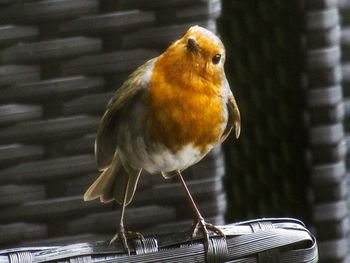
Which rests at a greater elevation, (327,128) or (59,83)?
(59,83)

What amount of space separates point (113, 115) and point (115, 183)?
86mm

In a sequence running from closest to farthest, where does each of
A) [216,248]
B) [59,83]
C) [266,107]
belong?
[216,248] < [59,83] < [266,107]

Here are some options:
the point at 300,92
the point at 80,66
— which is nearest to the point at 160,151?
the point at 80,66

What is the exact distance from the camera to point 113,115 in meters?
0.78

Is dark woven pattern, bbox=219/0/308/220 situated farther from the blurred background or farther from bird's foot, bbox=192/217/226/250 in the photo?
bird's foot, bbox=192/217/226/250

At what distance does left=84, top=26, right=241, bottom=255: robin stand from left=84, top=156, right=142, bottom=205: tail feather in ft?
0.04

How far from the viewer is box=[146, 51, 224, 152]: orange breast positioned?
2.39 ft

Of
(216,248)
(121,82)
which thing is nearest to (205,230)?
(216,248)

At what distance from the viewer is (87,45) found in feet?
3.33

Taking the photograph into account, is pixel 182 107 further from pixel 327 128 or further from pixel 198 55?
pixel 327 128

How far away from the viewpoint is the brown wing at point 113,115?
2.50 feet

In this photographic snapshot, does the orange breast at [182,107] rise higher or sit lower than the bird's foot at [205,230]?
higher

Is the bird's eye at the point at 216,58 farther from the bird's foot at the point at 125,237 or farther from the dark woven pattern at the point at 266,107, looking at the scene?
the dark woven pattern at the point at 266,107

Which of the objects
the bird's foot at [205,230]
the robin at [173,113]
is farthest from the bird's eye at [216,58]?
the bird's foot at [205,230]
